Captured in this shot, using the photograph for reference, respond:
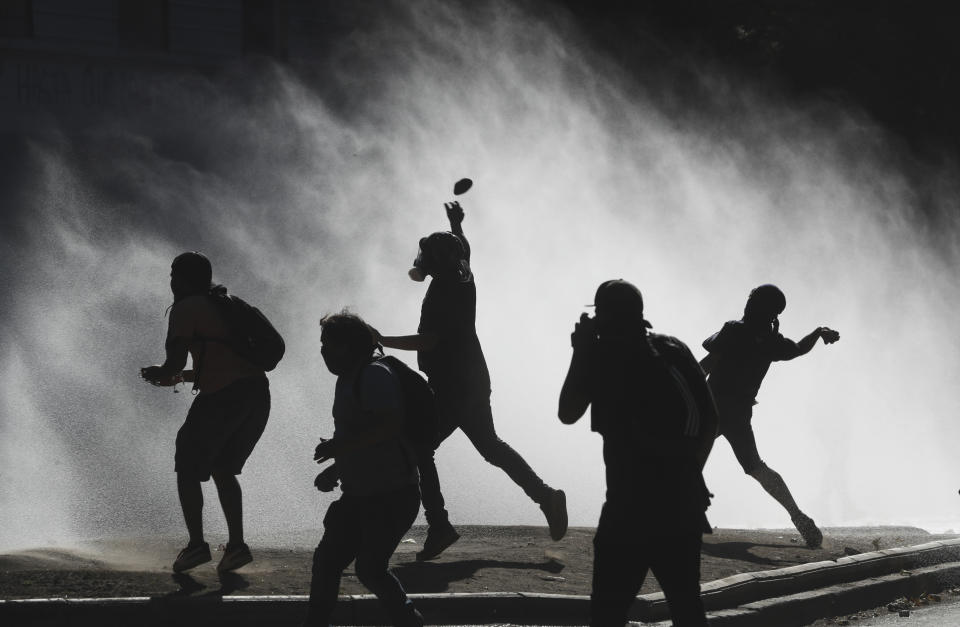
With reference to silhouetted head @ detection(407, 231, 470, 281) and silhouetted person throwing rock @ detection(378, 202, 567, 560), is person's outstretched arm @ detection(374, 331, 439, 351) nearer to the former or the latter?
silhouetted person throwing rock @ detection(378, 202, 567, 560)

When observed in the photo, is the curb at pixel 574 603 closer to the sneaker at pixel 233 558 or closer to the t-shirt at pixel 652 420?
the sneaker at pixel 233 558

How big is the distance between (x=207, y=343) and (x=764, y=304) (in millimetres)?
3207

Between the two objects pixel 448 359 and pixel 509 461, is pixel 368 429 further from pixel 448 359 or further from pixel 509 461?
pixel 509 461

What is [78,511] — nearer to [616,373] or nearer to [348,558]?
[348,558]

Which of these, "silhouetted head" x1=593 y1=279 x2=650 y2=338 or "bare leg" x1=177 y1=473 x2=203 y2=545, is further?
"bare leg" x1=177 y1=473 x2=203 y2=545

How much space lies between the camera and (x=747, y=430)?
788cm

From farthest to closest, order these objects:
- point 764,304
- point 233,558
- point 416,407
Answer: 1. point 764,304
2. point 233,558
3. point 416,407

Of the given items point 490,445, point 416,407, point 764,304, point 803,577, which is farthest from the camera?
point 764,304

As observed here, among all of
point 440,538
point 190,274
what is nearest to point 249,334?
point 190,274

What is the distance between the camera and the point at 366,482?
4.75 m

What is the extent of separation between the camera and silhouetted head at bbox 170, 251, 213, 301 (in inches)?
235

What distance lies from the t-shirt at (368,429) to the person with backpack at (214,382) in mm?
1326

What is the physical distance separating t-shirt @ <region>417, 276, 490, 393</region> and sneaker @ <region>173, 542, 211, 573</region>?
55.5 inches

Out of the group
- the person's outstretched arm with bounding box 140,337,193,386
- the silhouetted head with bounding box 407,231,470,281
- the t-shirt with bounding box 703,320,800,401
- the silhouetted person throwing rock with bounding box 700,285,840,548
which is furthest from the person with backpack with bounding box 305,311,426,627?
the t-shirt with bounding box 703,320,800,401
